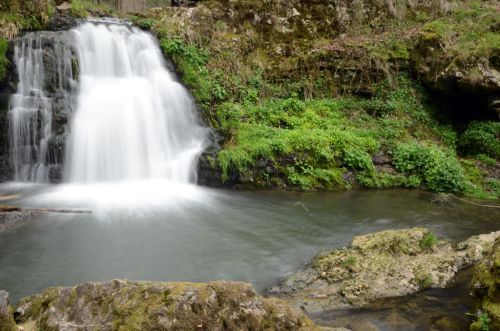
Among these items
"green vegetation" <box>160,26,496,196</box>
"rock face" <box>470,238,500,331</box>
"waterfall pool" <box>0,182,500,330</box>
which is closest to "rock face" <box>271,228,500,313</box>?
"waterfall pool" <box>0,182,500,330</box>

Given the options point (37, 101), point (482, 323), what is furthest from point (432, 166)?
point (37, 101)

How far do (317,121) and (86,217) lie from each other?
7320 millimetres

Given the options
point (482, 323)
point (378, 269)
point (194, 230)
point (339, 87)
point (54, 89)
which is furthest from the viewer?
point (339, 87)

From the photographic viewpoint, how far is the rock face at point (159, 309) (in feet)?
9.16

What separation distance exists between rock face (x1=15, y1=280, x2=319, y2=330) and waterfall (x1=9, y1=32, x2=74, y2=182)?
24.7ft

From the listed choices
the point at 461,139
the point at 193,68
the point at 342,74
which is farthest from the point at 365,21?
the point at 193,68

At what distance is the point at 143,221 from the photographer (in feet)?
25.0

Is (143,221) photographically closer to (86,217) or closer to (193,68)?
(86,217)

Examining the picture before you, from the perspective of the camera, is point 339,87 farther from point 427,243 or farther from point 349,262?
point 349,262

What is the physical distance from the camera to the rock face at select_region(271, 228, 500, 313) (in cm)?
466

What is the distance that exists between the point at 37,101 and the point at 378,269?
30.4 ft

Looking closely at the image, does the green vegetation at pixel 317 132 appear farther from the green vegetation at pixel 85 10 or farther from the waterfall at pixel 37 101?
the waterfall at pixel 37 101

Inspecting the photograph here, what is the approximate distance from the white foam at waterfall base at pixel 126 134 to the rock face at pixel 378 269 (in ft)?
13.7

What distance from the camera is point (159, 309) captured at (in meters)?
2.81
